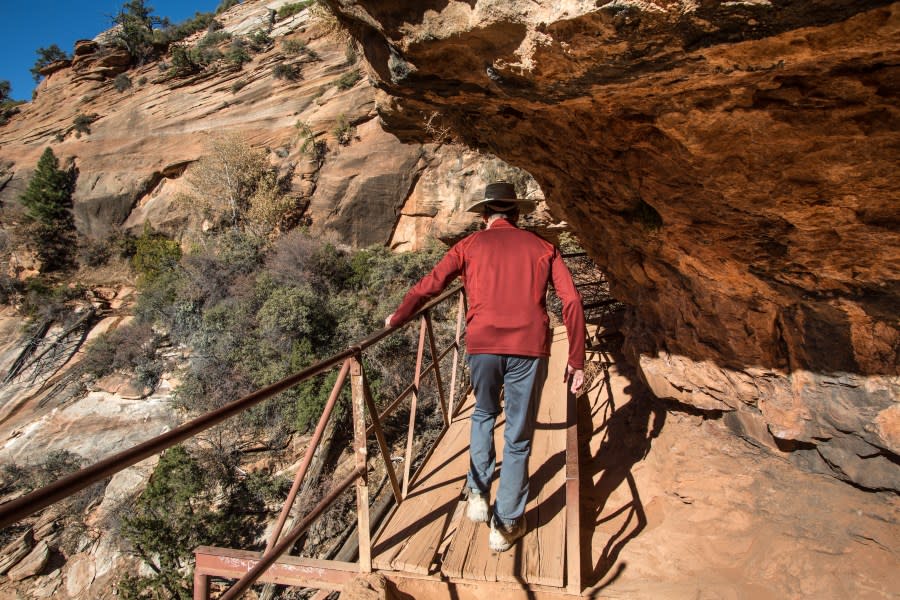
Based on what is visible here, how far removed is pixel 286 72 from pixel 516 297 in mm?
21034

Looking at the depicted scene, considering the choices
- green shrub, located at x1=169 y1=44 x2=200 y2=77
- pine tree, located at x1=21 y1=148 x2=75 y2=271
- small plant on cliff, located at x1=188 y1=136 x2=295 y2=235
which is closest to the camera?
small plant on cliff, located at x1=188 y1=136 x2=295 y2=235

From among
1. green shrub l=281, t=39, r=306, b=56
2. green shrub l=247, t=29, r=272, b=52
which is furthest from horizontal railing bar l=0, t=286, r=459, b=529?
green shrub l=247, t=29, r=272, b=52

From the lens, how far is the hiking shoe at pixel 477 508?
2.56 meters

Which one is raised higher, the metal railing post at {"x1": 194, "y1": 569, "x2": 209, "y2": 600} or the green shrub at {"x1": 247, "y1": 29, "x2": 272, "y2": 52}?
the green shrub at {"x1": 247, "y1": 29, "x2": 272, "y2": 52}

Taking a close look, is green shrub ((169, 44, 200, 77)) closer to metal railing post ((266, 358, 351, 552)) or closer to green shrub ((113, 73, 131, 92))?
green shrub ((113, 73, 131, 92))

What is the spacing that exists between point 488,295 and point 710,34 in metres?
1.38

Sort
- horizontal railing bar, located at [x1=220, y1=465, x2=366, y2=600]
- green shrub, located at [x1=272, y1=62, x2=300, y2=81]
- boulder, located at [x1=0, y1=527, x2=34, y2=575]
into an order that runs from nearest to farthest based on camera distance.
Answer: horizontal railing bar, located at [x1=220, y1=465, x2=366, y2=600] < boulder, located at [x1=0, y1=527, x2=34, y2=575] < green shrub, located at [x1=272, y1=62, x2=300, y2=81]

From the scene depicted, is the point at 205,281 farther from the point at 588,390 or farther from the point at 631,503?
the point at 631,503

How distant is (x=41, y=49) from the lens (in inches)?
1169

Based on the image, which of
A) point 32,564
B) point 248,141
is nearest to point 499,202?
point 32,564

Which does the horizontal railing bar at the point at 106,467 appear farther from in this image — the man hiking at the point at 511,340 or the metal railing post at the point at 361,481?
the man hiking at the point at 511,340

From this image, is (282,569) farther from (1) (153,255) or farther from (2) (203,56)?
(2) (203,56)

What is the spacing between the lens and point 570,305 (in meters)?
2.38

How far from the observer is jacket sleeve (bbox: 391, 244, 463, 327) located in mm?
2588
